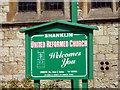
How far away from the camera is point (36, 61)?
468cm

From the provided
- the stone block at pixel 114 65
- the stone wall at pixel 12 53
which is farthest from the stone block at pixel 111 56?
the stone wall at pixel 12 53

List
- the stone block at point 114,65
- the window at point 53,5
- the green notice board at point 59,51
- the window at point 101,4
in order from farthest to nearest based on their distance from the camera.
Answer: the window at point 53,5, the window at point 101,4, the stone block at point 114,65, the green notice board at point 59,51

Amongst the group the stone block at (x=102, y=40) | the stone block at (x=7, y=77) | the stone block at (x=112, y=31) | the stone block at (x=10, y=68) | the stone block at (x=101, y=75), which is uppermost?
the stone block at (x=112, y=31)

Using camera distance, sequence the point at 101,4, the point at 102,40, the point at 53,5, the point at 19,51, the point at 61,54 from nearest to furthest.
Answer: the point at 61,54 → the point at 102,40 → the point at 101,4 → the point at 19,51 → the point at 53,5

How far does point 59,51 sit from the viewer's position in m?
4.64

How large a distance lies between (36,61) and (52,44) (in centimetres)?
54

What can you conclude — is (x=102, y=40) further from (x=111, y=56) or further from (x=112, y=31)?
(x=111, y=56)

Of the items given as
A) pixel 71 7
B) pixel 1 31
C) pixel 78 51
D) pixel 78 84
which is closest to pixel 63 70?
pixel 78 51

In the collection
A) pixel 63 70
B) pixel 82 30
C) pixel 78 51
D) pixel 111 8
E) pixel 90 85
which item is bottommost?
pixel 90 85

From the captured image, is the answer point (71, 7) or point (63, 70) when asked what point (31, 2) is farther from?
point (63, 70)

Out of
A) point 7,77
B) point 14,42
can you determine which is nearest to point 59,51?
point 14,42

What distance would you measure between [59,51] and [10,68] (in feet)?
11.7

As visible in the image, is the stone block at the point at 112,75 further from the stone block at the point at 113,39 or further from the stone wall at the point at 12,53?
the stone wall at the point at 12,53

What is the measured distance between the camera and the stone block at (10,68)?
759 centimetres
